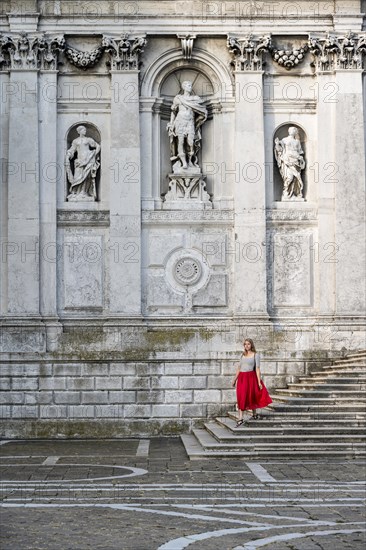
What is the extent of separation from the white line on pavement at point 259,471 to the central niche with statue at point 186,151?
12229mm

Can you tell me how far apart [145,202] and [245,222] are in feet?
9.15

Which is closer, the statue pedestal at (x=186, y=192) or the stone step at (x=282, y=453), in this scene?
the stone step at (x=282, y=453)

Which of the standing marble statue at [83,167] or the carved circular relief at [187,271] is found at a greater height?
the standing marble statue at [83,167]

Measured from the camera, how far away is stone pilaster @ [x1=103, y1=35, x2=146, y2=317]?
3634 centimetres

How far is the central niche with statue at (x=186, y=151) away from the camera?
37.1 meters

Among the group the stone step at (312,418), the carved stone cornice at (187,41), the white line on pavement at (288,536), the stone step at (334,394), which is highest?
the carved stone cornice at (187,41)

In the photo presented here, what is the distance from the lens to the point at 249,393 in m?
30.0

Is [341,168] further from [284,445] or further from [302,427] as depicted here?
[284,445]

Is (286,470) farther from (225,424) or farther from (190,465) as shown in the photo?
(225,424)

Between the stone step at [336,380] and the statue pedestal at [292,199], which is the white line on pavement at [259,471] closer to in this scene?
the stone step at [336,380]

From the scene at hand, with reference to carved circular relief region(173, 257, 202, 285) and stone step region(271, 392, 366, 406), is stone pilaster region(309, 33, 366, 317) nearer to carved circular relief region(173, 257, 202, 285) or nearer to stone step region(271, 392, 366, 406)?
carved circular relief region(173, 257, 202, 285)

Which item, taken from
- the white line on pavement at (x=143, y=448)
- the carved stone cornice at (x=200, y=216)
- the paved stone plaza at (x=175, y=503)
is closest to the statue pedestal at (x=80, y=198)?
the carved stone cornice at (x=200, y=216)

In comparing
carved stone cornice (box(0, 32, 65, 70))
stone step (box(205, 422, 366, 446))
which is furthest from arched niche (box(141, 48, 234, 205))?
stone step (box(205, 422, 366, 446))

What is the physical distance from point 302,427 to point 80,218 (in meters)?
10.4
